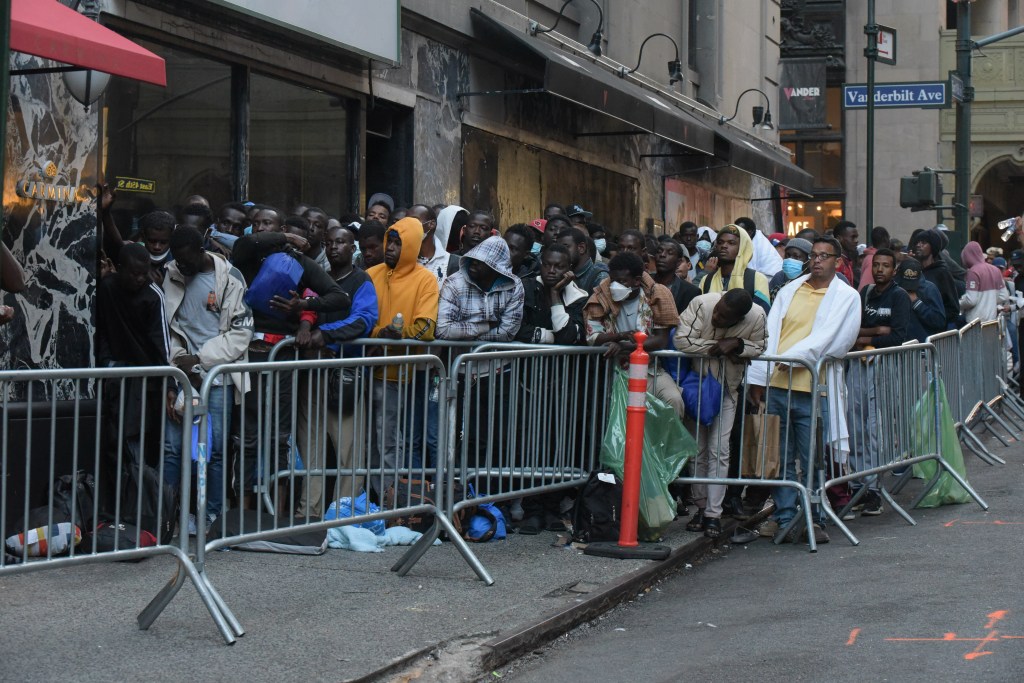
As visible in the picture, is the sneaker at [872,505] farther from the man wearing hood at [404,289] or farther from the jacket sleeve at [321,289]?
the jacket sleeve at [321,289]

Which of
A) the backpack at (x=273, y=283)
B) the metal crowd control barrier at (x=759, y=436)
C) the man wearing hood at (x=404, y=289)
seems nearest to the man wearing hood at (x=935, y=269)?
the metal crowd control barrier at (x=759, y=436)

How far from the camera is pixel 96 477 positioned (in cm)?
598

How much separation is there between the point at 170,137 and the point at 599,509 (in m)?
4.71

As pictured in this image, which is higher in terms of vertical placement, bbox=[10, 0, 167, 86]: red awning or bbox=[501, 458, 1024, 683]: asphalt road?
bbox=[10, 0, 167, 86]: red awning

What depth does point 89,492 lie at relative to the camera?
7680 millimetres

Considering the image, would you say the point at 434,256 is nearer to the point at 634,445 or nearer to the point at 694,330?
the point at 694,330

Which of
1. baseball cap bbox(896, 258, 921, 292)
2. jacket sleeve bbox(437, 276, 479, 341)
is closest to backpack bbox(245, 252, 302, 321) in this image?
jacket sleeve bbox(437, 276, 479, 341)

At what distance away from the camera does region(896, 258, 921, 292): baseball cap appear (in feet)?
41.4

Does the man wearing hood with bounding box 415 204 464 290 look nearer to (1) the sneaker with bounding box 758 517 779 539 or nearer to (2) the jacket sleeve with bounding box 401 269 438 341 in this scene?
(2) the jacket sleeve with bounding box 401 269 438 341

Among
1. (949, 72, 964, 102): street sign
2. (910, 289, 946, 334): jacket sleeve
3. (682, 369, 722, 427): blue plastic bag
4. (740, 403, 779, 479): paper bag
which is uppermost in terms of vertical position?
(949, 72, 964, 102): street sign

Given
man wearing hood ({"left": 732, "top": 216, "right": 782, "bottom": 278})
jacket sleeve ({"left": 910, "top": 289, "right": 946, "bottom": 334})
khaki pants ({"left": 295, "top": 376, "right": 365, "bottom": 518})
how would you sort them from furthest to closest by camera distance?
man wearing hood ({"left": 732, "top": 216, "right": 782, "bottom": 278}), jacket sleeve ({"left": 910, "top": 289, "right": 946, "bottom": 334}), khaki pants ({"left": 295, "top": 376, "right": 365, "bottom": 518})

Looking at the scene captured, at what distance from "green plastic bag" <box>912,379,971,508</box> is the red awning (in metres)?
5.86

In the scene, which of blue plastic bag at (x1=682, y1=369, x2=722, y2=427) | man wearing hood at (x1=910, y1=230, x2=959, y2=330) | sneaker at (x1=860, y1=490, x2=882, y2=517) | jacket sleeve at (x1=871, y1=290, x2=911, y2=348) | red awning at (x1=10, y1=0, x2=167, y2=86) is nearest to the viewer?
red awning at (x1=10, y1=0, x2=167, y2=86)

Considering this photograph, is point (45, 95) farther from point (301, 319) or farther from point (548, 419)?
point (548, 419)
